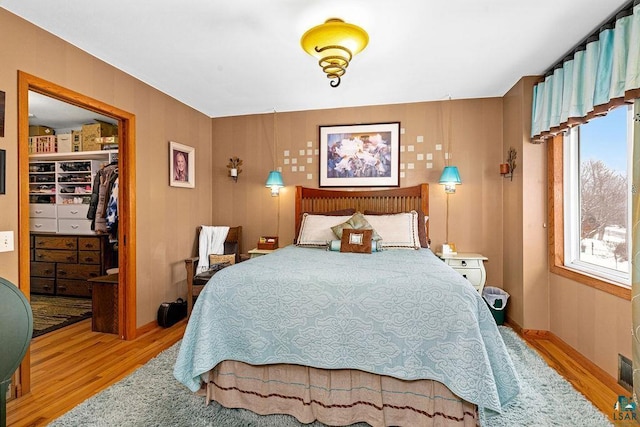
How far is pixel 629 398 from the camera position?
6.79ft

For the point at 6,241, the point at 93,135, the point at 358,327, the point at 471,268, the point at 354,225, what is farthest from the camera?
the point at 93,135

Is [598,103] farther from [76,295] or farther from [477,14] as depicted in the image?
[76,295]

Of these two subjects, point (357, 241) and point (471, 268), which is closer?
point (357, 241)

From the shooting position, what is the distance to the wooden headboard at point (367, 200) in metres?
3.90

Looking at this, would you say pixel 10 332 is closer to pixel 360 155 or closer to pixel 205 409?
pixel 205 409

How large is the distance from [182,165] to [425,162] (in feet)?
9.77

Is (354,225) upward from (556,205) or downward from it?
downward

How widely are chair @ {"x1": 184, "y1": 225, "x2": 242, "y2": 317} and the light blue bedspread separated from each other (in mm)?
1626

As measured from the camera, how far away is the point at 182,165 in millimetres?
3945

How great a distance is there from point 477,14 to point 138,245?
3.51 meters

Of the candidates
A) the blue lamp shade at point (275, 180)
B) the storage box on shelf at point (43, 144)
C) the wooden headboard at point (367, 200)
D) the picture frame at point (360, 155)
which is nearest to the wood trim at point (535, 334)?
the wooden headboard at point (367, 200)

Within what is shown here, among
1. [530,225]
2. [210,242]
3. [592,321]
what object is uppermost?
[530,225]

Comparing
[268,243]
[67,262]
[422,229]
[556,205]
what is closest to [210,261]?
[268,243]

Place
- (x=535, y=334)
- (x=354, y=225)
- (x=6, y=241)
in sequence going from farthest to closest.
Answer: (x=354, y=225), (x=535, y=334), (x=6, y=241)
